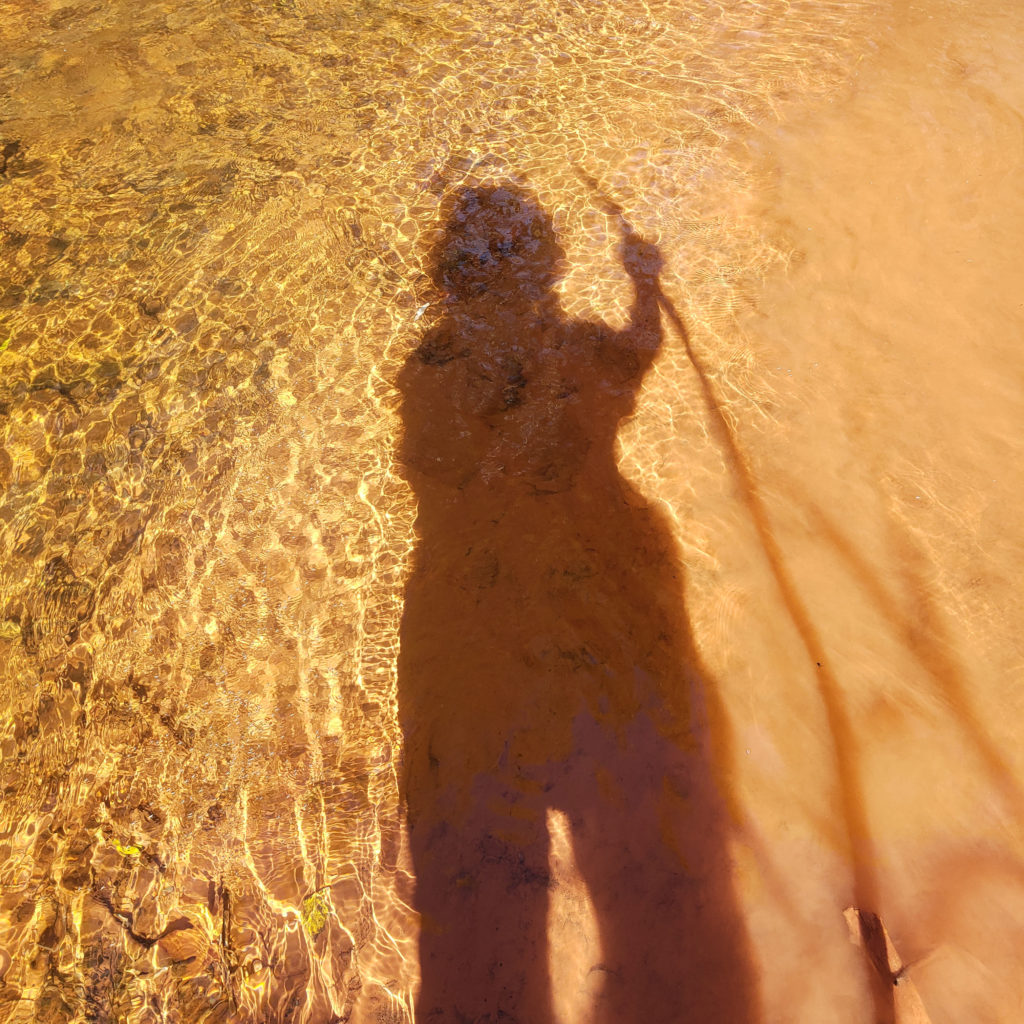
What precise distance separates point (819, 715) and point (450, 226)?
4.21 m

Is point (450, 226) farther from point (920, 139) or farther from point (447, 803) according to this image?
point (447, 803)

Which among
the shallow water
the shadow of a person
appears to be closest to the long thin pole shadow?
the shallow water

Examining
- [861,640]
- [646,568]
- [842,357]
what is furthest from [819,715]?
[842,357]

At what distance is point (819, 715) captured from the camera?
3.06 m

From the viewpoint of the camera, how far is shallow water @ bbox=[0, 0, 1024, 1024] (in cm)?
265

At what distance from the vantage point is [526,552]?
11.5 feet

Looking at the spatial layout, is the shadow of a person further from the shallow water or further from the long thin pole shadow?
the long thin pole shadow

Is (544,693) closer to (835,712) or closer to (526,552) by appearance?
(526,552)

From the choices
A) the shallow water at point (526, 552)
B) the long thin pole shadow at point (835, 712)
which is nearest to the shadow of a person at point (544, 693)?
the shallow water at point (526, 552)

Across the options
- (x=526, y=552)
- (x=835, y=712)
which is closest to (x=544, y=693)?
(x=526, y=552)

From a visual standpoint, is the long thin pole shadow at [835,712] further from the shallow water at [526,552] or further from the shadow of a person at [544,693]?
the shadow of a person at [544,693]

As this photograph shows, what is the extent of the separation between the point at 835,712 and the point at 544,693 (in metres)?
1.35

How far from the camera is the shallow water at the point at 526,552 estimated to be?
2654mm

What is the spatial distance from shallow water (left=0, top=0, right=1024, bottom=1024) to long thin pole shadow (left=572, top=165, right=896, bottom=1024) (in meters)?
0.02
